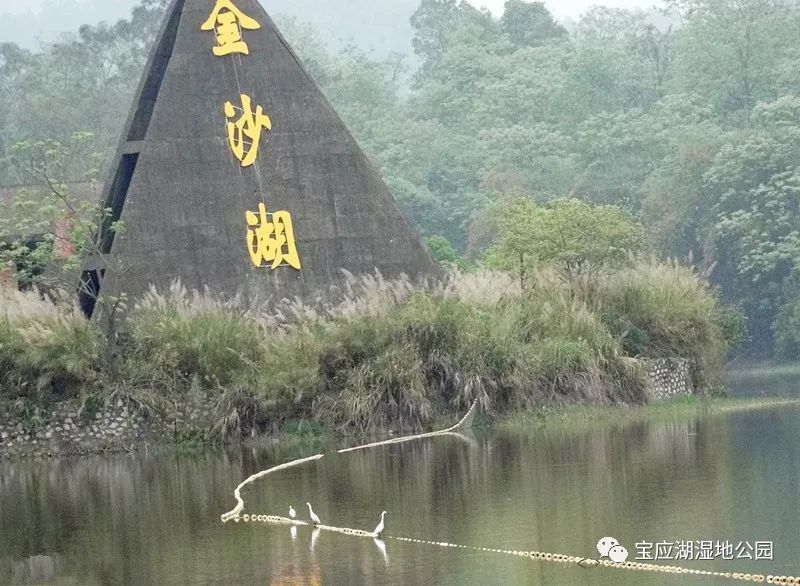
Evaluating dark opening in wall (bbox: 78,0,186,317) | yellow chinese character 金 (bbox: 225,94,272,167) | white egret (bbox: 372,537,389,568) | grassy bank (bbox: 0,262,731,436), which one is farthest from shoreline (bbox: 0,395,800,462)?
white egret (bbox: 372,537,389,568)

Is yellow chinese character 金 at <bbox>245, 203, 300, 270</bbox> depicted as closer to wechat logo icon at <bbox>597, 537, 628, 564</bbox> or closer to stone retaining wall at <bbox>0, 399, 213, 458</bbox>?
stone retaining wall at <bbox>0, 399, 213, 458</bbox>

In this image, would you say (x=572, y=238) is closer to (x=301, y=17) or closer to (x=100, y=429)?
(x=100, y=429)

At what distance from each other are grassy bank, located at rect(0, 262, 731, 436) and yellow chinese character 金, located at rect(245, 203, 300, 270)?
4.39ft

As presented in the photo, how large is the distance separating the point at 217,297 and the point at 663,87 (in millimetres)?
36853

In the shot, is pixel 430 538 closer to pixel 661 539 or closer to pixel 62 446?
pixel 661 539

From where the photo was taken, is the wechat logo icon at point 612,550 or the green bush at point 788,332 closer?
the wechat logo icon at point 612,550

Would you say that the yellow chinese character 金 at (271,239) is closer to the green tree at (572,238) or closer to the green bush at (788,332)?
the green tree at (572,238)

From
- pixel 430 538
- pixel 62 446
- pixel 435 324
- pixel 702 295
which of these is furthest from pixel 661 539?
pixel 702 295

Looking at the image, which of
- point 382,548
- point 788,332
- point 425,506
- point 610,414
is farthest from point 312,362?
point 788,332

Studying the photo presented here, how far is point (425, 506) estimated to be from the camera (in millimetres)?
14133

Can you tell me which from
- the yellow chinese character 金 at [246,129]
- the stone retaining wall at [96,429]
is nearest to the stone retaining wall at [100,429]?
the stone retaining wall at [96,429]

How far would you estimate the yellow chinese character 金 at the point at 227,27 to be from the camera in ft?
77.2

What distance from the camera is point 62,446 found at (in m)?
20.8

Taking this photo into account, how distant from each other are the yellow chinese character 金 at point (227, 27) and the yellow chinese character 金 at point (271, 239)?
2253 millimetres
